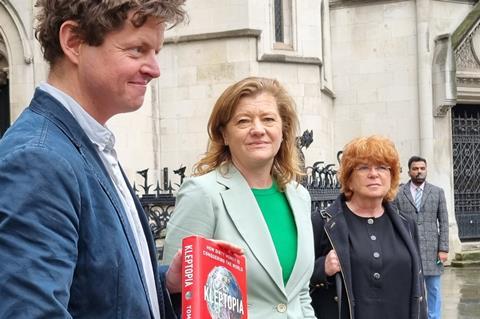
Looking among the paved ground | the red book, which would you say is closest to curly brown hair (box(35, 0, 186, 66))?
the red book

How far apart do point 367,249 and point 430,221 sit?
4.42m

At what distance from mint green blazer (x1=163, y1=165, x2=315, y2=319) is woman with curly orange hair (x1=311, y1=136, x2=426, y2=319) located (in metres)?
0.78

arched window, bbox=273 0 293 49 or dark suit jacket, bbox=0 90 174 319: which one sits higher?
arched window, bbox=273 0 293 49

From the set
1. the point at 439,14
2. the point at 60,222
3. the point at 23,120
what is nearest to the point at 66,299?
the point at 60,222

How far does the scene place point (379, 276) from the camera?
372 cm

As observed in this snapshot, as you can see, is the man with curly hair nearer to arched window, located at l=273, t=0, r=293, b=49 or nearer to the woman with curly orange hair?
the woman with curly orange hair

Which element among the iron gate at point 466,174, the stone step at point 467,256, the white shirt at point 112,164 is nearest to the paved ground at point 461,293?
the stone step at point 467,256

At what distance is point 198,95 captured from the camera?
12.9m

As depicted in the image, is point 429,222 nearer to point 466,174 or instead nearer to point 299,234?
point 299,234

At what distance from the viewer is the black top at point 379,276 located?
370 centimetres

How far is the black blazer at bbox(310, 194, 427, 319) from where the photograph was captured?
3.69 meters

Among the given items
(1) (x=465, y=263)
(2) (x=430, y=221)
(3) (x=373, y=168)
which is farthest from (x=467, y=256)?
(3) (x=373, y=168)

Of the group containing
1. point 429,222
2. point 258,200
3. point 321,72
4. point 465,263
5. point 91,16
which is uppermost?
point 321,72

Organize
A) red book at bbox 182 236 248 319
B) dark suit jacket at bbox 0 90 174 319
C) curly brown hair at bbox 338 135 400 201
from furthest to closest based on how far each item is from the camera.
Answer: curly brown hair at bbox 338 135 400 201 < red book at bbox 182 236 248 319 < dark suit jacket at bbox 0 90 174 319
